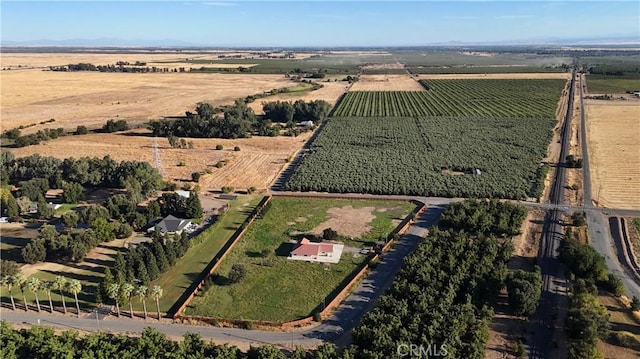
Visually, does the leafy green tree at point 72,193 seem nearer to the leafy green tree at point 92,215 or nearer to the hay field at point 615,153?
the leafy green tree at point 92,215

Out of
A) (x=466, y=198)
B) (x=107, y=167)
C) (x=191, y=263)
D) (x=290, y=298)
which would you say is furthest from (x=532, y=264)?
(x=107, y=167)

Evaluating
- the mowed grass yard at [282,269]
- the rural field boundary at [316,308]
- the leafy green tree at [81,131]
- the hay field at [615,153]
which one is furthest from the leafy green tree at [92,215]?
the hay field at [615,153]

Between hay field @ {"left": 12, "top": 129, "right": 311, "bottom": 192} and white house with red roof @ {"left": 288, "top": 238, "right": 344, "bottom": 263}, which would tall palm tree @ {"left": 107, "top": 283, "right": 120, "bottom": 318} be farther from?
hay field @ {"left": 12, "top": 129, "right": 311, "bottom": 192}

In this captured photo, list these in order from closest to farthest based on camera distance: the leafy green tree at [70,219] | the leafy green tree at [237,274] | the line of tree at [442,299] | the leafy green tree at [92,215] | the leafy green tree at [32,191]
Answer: the line of tree at [442,299]
the leafy green tree at [237,274]
the leafy green tree at [70,219]
the leafy green tree at [92,215]
the leafy green tree at [32,191]

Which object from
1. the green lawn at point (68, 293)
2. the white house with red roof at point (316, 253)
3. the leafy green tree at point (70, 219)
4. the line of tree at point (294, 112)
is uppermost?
the line of tree at point (294, 112)

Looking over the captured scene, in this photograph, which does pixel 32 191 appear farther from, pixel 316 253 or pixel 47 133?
pixel 47 133

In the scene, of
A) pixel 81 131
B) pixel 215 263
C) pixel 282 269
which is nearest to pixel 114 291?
pixel 215 263
